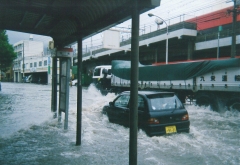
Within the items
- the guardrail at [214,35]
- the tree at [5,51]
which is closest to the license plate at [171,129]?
the guardrail at [214,35]

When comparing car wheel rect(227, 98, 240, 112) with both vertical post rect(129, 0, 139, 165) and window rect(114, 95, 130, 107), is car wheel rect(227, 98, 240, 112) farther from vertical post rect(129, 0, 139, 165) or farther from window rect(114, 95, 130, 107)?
vertical post rect(129, 0, 139, 165)

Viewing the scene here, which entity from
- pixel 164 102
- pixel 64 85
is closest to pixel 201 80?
pixel 164 102

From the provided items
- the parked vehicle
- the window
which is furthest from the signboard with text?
the parked vehicle

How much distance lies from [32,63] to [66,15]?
64.6 metres

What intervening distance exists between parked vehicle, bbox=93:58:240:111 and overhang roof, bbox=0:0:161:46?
7.29 m

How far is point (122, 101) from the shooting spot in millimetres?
8461

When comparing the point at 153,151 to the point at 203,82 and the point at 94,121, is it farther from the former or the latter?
the point at 203,82

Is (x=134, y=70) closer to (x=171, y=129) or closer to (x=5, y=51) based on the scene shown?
(x=171, y=129)

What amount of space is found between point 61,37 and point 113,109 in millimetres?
3016

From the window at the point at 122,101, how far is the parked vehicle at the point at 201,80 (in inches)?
207

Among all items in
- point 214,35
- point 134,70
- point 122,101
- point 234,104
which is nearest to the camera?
point 134,70

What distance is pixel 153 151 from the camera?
592 cm

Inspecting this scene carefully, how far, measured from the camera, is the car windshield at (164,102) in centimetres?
709

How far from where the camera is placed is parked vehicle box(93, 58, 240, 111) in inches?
427
